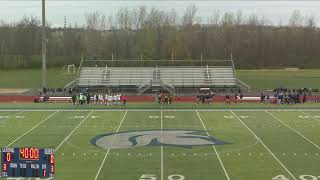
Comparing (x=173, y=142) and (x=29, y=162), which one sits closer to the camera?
(x=29, y=162)

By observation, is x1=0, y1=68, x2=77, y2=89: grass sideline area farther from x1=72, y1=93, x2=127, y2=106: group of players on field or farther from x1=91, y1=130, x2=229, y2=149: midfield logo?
x1=91, y1=130, x2=229, y2=149: midfield logo

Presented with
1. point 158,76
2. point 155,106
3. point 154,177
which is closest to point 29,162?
point 154,177

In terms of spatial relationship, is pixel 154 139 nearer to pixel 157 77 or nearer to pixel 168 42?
pixel 157 77

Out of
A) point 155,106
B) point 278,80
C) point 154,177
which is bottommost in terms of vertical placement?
point 154,177

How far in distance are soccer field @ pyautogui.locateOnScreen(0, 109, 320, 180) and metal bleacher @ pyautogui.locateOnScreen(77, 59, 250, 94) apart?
16.3 metres

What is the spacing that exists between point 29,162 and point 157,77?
40029 millimetres

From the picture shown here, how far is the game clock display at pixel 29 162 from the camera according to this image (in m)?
12.1

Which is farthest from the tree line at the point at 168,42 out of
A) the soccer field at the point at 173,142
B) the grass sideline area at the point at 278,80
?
the soccer field at the point at 173,142

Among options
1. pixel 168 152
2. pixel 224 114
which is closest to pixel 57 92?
pixel 224 114

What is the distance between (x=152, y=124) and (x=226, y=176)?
1133 centimetres

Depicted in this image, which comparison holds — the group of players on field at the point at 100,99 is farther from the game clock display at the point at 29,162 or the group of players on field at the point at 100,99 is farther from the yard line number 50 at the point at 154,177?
the game clock display at the point at 29,162

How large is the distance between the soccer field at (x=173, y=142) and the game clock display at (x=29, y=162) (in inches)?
187

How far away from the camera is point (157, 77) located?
52.0 meters

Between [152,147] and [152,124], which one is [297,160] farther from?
[152,124]
